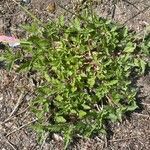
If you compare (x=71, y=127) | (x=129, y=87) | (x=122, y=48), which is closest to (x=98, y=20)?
(x=122, y=48)

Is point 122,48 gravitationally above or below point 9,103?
above

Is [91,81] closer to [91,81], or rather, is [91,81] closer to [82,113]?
[91,81]

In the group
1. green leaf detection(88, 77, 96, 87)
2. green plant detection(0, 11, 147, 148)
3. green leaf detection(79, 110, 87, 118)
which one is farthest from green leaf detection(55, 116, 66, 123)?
green leaf detection(88, 77, 96, 87)

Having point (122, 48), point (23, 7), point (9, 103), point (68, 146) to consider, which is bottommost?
point (68, 146)

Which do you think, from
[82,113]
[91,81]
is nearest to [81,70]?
[91,81]

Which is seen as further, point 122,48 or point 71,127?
point 122,48

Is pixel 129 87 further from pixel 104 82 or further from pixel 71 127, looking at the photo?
pixel 71 127
